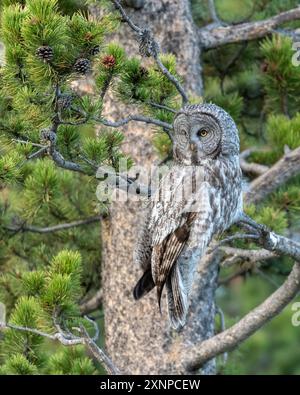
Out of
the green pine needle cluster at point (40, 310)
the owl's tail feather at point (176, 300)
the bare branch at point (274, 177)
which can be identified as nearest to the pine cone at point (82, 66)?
the green pine needle cluster at point (40, 310)

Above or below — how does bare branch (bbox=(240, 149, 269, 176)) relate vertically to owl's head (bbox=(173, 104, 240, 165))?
below

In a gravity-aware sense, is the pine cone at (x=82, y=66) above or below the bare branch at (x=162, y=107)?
above

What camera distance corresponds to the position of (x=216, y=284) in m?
4.55

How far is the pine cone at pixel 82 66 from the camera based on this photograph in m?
3.16

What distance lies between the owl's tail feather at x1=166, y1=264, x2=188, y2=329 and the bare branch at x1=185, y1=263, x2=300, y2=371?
325 millimetres

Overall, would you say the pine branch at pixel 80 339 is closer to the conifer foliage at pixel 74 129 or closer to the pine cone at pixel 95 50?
the conifer foliage at pixel 74 129

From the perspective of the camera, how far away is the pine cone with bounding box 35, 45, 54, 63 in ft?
10.1

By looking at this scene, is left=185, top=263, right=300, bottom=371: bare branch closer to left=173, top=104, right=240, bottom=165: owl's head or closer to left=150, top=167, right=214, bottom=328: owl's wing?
left=150, top=167, right=214, bottom=328: owl's wing

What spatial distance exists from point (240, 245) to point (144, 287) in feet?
1.53

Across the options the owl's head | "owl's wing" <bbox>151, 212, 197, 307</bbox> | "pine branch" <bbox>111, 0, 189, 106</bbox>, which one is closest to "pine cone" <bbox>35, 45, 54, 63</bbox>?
"pine branch" <bbox>111, 0, 189, 106</bbox>

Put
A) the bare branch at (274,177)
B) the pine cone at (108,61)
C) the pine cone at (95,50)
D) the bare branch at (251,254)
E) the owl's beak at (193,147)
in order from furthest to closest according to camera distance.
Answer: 1. the bare branch at (274,177)
2. the bare branch at (251,254)
3. the owl's beak at (193,147)
4. the pine cone at (108,61)
5. the pine cone at (95,50)

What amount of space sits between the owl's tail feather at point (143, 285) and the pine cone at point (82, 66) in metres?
1.15
